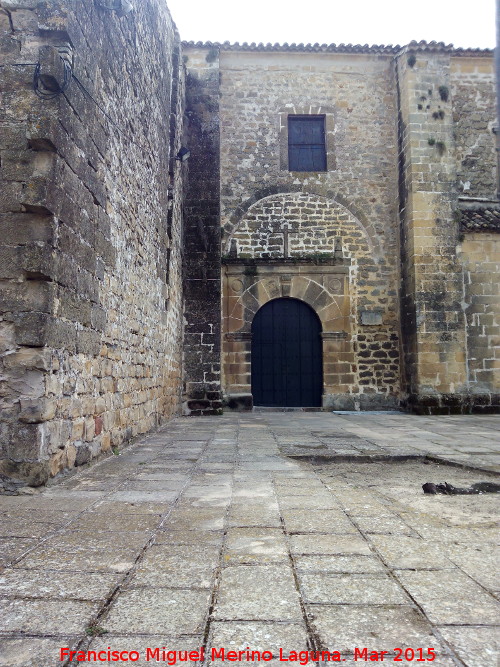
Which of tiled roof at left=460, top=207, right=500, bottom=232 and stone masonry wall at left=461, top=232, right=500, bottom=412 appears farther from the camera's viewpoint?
tiled roof at left=460, top=207, right=500, bottom=232

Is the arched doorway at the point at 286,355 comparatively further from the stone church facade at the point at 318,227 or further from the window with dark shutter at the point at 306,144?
the window with dark shutter at the point at 306,144

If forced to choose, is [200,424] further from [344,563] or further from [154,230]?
[344,563]

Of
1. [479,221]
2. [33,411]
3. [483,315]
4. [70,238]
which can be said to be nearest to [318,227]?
[479,221]

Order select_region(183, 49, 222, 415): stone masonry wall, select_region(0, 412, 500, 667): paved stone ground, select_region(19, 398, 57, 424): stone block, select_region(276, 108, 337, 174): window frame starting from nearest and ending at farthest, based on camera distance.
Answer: select_region(0, 412, 500, 667): paved stone ground, select_region(19, 398, 57, 424): stone block, select_region(183, 49, 222, 415): stone masonry wall, select_region(276, 108, 337, 174): window frame

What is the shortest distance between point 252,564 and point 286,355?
8846 millimetres

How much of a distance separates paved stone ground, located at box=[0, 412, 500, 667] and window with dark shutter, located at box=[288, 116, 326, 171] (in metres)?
8.58

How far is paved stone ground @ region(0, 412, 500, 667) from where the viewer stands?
1404mm

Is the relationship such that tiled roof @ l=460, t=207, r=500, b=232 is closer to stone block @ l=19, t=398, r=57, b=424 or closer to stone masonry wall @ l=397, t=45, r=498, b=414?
stone masonry wall @ l=397, t=45, r=498, b=414

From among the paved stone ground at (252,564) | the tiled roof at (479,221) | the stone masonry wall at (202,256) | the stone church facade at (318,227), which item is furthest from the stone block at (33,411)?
the tiled roof at (479,221)

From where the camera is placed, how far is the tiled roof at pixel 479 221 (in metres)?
10.3

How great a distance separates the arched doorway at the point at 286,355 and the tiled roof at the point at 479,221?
11.8ft

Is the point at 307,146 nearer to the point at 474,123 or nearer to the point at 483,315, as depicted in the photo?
the point at 474,123

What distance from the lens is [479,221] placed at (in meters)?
10.3

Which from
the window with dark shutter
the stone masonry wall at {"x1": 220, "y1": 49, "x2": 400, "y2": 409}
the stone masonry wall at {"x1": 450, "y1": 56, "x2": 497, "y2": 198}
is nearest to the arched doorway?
the stone masonry wall at {"x1": 220, "y1": 49, "x2": 400, "y2": 409}
